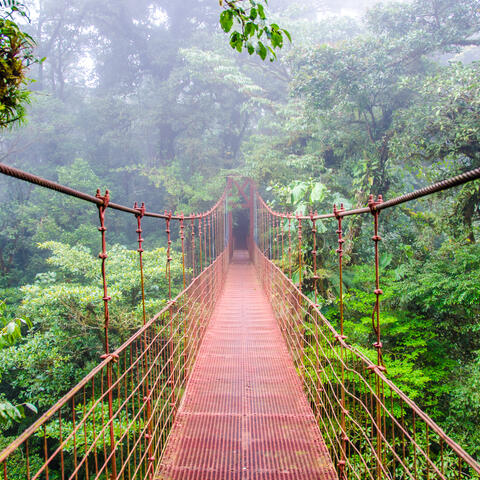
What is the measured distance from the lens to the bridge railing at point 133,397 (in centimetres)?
99

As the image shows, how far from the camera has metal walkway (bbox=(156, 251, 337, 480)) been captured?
1545 millimetres

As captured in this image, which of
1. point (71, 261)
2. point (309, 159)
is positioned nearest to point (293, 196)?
point (309, 159)

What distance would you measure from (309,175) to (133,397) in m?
6.09

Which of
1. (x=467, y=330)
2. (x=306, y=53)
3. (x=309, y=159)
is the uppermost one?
(x=306, y=53)

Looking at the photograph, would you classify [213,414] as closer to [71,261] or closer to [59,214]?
[71,261]

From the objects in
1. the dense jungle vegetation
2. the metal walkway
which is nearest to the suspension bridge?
the metal walkway

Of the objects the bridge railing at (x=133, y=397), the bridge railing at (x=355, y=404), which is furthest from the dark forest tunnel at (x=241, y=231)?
the bridge railing at (x=355, y=404)

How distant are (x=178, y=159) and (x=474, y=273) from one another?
973 centimetres

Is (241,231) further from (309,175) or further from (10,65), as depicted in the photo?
(10,65)

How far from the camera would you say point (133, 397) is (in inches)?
54.2

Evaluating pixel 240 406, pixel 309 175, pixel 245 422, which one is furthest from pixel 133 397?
pixel 309 175

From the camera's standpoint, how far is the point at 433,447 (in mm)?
4250

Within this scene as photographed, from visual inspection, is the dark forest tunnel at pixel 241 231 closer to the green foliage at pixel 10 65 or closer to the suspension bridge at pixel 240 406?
the suspension bridge at pixel 240 406

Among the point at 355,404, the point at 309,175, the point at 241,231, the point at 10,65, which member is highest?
the point at 309,175
